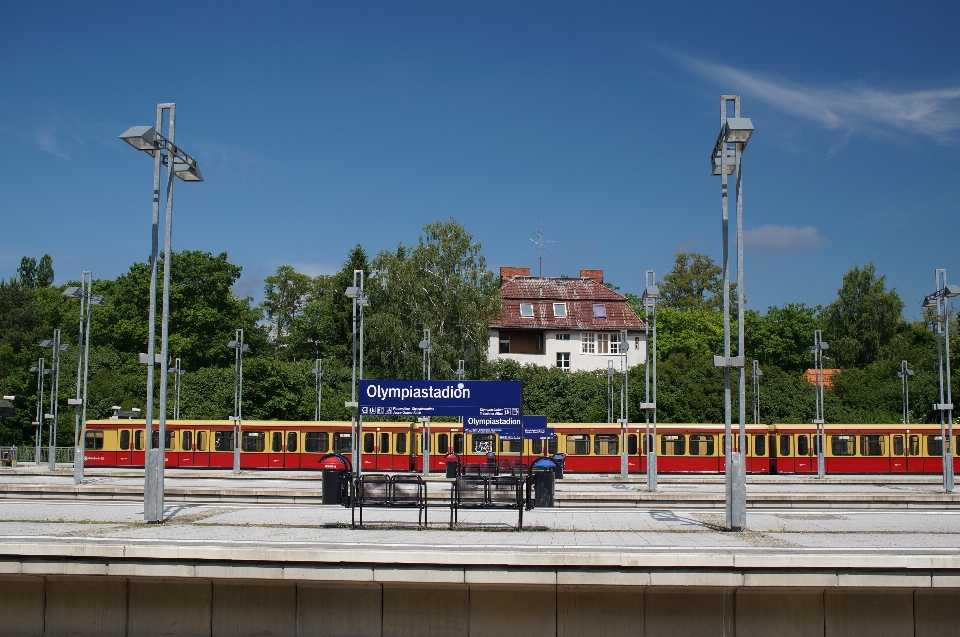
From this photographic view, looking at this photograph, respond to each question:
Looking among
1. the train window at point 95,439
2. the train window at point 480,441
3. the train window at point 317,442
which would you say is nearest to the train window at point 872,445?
the train window at point 480,441

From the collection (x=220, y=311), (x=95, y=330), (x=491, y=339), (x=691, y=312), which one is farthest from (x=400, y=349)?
(x=691, y=312)

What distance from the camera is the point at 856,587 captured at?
35.0ft

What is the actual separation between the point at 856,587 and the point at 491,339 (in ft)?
204

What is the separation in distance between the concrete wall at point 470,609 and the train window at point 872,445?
35173 millimetres

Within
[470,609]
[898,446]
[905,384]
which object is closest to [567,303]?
[905,384]

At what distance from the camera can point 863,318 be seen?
263ft

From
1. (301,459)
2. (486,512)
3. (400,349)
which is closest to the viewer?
(486,512)

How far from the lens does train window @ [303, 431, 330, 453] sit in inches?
1741

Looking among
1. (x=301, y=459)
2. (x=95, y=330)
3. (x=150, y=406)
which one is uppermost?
(x=95, y=330)

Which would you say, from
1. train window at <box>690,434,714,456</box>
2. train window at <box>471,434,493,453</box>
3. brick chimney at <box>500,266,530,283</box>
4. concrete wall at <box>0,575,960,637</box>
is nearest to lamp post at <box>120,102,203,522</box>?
concrete wall at <box>0,575,960,637</box>

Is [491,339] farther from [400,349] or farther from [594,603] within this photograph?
[594,603]

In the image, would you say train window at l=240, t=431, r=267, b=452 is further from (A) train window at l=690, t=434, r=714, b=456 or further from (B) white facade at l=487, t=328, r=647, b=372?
(B) white facade at l=487, t=328, r=647, b=372

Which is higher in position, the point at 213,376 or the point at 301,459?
the point at 213,376

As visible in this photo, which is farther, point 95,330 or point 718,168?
point 95,330
